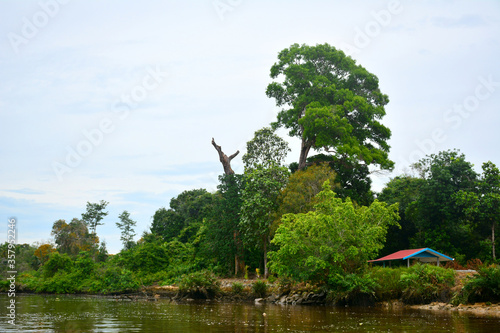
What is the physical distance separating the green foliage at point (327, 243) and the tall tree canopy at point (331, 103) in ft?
42.6

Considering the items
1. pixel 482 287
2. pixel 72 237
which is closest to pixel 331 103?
pixel 482 287

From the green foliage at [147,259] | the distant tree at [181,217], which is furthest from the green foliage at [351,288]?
the distant tree at [181,217]

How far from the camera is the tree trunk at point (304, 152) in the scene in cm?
3959

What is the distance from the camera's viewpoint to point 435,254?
1240 inches

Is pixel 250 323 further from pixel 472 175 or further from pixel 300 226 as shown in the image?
pixel 472 175

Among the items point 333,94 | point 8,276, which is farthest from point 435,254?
point 8,276

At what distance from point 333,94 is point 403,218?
12922 mm

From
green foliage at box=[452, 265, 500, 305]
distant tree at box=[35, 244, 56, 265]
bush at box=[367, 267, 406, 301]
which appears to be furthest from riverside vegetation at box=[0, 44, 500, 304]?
distant tree at box=[35, 244, 56, 265]

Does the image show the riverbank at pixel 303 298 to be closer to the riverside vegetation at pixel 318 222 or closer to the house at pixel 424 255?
the riverside vegetation at pixel 318 222

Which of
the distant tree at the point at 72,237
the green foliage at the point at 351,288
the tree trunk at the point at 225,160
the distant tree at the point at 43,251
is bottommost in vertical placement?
the green foliage at the point at 351,288

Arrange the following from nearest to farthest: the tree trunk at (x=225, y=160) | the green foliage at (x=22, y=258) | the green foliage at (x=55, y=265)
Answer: the green foliage at (x=55, y=265), the tree trunk at (x=225, y=160), the green foliage at (x=22, y=258)

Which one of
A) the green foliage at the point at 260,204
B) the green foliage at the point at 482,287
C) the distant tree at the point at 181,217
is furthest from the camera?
the distant tree at the point at 181,217

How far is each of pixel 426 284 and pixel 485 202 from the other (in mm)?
15166

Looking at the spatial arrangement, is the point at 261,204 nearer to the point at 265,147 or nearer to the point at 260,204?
the point at 260,204
